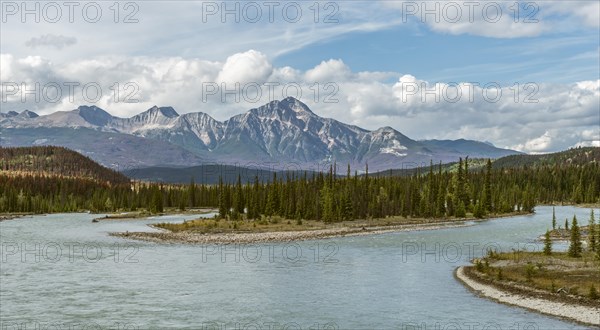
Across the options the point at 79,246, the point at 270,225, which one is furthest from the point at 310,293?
the point at 270,225

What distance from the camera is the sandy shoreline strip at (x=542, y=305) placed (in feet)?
133

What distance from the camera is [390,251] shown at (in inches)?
3206

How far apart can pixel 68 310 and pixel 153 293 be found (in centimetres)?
858

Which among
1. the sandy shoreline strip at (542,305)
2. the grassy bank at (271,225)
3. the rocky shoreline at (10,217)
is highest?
the grassy bank at (271,225)

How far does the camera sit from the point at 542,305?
146ft

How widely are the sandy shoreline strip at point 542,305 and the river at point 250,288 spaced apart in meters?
1.32

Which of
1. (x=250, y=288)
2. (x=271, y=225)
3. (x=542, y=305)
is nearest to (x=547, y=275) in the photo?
(x=542, y=305)

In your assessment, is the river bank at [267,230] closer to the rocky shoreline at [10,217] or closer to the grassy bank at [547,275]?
the grassy bank at [547,275]

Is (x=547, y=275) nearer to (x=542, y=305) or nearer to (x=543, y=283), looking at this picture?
(x=543, y=283)

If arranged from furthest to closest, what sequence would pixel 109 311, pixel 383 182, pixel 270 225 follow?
pixel 383 182 < pixel 270 225 < pixel 109 311

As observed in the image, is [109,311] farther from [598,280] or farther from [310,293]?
[598,280]

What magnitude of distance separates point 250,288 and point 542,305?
2575 cm

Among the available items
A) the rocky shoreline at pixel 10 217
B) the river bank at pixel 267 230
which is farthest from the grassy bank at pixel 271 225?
the rocky shoreline at pixel 10 217

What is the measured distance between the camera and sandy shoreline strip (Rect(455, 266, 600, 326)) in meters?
40.6
